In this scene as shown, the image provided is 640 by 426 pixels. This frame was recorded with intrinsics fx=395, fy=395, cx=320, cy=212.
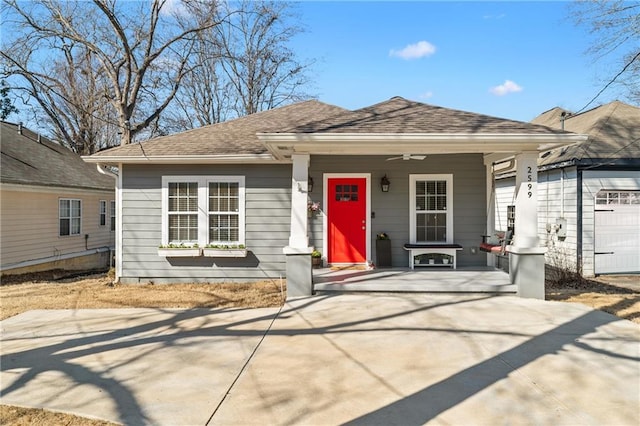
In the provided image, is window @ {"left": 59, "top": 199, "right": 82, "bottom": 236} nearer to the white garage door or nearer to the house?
the house

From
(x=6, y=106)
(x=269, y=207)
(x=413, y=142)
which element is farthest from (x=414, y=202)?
(x=6, y=106)

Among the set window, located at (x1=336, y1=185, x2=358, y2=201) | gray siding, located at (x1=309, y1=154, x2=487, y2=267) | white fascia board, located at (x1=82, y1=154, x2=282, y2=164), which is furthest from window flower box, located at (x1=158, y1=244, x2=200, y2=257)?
window, located at (x1=336, y1=185, x2=358, y2=201)

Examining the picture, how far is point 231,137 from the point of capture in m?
9.55

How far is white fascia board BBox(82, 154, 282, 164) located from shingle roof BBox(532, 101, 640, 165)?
24.4ft

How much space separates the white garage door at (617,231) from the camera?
9.84m

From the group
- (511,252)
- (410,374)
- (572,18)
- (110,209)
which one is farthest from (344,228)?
(110,209)

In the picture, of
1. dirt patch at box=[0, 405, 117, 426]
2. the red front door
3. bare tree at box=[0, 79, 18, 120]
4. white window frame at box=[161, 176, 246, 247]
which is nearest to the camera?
dirt patch at box=[0, 405, 117, 426]

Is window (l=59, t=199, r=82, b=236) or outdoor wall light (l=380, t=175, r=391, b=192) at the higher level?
outdoor wall light (l=380, t=175, r=391, b=192)

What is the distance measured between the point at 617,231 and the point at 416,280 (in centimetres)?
618

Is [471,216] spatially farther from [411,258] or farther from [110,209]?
[110,209]

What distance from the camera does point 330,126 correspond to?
6871mm

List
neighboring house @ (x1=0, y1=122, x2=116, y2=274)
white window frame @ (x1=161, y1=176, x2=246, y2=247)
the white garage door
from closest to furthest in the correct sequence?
white window frame @ (x1=161, y1=176, x2=246, y2=247)
the white garage door
neighboring house @ (x1=0, y1=122, x2=116, y2=274)

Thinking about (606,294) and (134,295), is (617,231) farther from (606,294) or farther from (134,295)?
(134,295)

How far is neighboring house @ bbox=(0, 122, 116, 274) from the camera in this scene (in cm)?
1110
